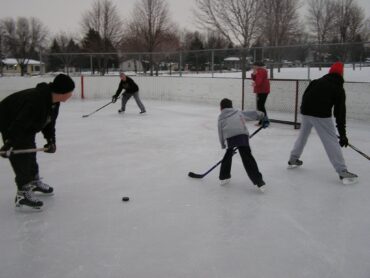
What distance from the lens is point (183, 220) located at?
3211 mm

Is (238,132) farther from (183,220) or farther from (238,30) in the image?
(238,30)

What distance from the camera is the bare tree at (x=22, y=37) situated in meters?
50.4

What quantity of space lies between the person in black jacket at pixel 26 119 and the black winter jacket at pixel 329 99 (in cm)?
246

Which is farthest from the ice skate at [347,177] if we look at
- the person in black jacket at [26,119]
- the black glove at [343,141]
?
the person in black jacket at [26,119]

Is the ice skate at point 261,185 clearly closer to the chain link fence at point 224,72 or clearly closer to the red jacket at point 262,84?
the chain link fence at point 224,72

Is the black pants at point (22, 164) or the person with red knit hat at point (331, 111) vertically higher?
the person with red knit hat at point (331, 111)

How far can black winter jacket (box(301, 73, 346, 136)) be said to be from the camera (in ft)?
13.4

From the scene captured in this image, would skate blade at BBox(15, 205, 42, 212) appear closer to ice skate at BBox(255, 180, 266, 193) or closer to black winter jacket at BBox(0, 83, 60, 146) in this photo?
black winter jacket at BBox(0, 83, 60, 146)

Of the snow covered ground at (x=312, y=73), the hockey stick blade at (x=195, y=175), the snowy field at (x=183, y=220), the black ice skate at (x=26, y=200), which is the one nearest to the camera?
the snowy field at (x=183, y=220)

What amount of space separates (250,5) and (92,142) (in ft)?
46.4

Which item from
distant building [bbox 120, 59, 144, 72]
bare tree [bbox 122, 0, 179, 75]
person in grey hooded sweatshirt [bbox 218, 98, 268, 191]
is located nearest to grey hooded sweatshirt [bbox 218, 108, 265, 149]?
person in grey hooded sweatshirt [bbox 218, 98, 268, 191]

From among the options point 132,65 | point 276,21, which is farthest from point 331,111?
point 276,21

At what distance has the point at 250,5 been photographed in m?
18.4

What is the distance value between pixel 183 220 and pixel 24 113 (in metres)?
1.49
